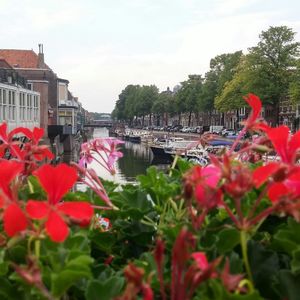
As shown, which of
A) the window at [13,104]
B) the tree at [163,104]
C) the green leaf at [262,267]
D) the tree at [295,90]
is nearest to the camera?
the green leaf at [262,267]

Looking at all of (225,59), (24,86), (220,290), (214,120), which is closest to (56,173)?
(220,290)

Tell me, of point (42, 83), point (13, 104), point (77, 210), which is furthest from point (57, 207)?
point (42, 83)

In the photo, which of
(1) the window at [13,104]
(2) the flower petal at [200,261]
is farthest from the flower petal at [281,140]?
(1) the window at [13,104]

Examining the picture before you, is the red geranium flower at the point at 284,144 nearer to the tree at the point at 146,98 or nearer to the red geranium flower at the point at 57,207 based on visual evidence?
the red geranium flower at the point at 57,207

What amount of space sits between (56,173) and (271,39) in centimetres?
3306

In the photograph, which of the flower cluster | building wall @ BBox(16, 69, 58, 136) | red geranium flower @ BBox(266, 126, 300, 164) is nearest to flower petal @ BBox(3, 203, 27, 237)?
red geranium flower @ BBox(266, 126, 300, 164)

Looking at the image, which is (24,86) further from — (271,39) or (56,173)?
(56,173)

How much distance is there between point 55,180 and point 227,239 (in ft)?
1.03

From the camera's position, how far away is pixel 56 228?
2.25ft

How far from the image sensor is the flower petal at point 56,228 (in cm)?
68

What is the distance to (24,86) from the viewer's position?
28500mm

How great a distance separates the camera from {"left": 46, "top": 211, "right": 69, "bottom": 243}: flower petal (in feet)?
2.24

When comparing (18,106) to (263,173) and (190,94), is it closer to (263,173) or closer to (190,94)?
(263,173)

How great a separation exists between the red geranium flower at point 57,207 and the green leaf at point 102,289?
11cm
